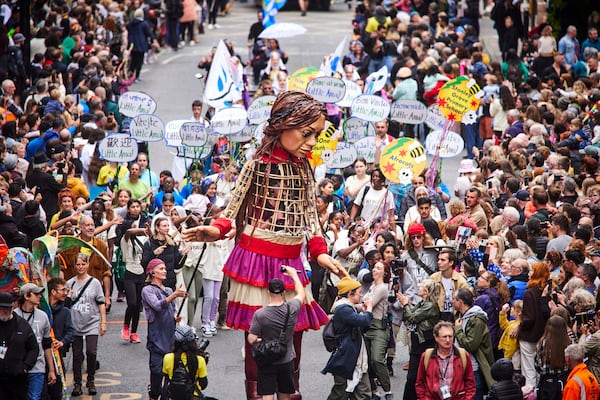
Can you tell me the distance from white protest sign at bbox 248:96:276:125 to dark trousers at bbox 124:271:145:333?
4.53 m

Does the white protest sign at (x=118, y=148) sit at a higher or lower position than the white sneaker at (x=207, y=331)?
higher

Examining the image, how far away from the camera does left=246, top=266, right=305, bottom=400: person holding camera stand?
11180 mm

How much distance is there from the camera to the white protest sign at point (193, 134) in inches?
766

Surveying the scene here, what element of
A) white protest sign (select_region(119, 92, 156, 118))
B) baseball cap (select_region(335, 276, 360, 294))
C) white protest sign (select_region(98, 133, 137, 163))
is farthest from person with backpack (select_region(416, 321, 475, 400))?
white protest sign (select_region(119, 92, 156, 118))

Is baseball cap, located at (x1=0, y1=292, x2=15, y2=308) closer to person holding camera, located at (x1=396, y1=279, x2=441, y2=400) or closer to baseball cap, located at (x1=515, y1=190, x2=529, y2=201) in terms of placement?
person holding camera, located at (x1=396, y1=279, x2=441, y2=400)

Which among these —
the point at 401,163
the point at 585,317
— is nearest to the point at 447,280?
the point at 585,317

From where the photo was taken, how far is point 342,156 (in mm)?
19250

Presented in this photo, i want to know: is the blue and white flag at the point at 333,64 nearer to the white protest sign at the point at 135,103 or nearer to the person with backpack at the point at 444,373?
the white protest sign at the point at 135,103

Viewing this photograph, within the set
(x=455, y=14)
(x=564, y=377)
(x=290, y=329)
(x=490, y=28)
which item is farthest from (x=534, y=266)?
(x=490, y=28)

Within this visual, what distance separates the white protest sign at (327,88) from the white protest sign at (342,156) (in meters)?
1.21

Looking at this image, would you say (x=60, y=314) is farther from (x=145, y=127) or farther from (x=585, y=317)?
(x=145, y=127)

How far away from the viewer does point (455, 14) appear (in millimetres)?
36125

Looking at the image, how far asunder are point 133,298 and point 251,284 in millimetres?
4608

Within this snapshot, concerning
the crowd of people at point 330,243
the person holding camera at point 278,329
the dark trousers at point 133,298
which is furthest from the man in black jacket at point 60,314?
the person holding camera at point 278,329
